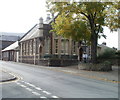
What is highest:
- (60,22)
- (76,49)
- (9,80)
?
(60,22)

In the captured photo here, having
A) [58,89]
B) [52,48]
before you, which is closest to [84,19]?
[52,48]

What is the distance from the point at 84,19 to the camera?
88.9 feet

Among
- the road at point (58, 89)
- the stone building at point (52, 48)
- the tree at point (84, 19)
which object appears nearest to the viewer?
the road at point (58, 89)

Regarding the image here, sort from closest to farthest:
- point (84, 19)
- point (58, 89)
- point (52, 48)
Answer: point (58, 89)
point (84, 19)
point (52, 48)

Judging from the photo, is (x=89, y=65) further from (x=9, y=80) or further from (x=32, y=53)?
(x=32, y=53)

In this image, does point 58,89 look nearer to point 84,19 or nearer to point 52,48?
point 84,19

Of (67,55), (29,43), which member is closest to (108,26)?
(67,55)

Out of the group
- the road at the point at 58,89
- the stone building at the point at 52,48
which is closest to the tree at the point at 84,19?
the stone building at the point at 52,48

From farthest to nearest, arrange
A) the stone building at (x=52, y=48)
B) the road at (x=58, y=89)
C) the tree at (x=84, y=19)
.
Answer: the stone building at (x=52, y=48), the tree at (x=84, y=19), the road at (x=58, y=89)

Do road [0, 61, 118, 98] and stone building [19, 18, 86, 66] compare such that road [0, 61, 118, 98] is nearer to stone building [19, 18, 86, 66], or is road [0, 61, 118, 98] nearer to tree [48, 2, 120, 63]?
tree [48, 2, 120, 63]

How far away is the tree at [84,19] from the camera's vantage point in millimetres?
23797

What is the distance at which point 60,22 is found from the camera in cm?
2638

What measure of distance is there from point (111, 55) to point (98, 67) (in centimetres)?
916

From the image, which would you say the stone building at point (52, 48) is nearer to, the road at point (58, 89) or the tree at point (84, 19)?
the tree at point (84, 19)
